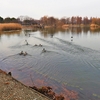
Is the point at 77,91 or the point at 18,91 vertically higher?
the point at 18,91

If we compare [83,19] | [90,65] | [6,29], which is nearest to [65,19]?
[83,19]

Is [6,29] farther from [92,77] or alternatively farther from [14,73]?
[92,77]

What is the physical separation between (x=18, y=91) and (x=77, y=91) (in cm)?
326

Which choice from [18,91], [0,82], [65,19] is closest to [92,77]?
[18,91]

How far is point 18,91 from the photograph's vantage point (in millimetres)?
5828

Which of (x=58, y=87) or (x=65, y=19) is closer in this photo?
(x=58, y=87)

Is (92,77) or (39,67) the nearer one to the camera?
(92,77)

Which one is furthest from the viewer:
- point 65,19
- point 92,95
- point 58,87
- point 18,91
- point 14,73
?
point 65,19

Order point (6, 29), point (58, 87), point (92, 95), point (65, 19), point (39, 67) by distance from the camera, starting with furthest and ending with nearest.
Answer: point (65, 19) < point (6, 29) < point (39, 67) < point (58, 87) < point (92, 95)

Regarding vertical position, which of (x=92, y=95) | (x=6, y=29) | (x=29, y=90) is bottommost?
(x=92, y=95)

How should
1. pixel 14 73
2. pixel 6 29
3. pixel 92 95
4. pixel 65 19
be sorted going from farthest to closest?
pixel 65 19
pixel 6 29
pixel 14 73
pixel 92 95

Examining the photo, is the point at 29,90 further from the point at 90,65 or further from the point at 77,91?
the point at 90,65

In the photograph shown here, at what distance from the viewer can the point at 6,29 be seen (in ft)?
153

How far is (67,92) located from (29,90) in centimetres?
219
